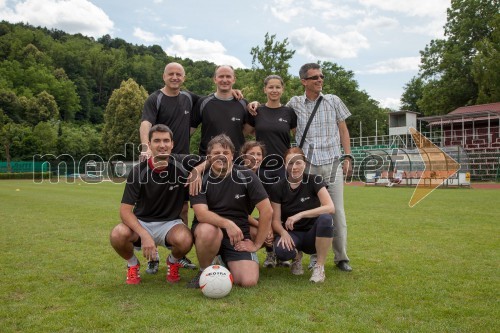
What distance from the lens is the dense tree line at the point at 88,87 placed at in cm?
5650

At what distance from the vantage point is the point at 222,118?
5.84 m

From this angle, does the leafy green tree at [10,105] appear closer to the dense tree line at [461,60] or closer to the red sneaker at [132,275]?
the dense tree line at [461,60]

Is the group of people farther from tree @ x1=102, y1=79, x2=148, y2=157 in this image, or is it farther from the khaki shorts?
tree @ x1=102, y1=79, x2=148, y2=157

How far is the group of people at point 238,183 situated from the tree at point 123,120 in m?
51.8

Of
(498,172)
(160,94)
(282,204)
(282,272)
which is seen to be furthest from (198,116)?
(498,172)

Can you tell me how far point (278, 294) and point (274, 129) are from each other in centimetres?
222

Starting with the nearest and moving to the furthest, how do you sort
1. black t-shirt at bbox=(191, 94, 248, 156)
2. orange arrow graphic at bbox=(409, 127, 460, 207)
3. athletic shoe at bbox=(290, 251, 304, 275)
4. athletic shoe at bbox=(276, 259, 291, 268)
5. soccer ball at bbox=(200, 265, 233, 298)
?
soccer ball at bbox=(200, 265, 233, 298)
athletic shoe at bbox=(290, 251, 304, 275)
black t-shirt at bbox=(191, 94, 248, 156)
athletic shoe at bbox=(276, 259, 291, 268)
orange arrow graphic at bbox=(409, 127, 460, 207)

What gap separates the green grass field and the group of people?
15.3 inches

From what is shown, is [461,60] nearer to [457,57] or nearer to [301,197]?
[457,57]

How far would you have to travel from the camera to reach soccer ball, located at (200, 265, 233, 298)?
13.9ft

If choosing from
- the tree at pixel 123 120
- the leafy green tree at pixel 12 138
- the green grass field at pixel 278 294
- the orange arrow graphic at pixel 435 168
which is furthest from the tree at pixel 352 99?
the green grass field at pixel 278 294

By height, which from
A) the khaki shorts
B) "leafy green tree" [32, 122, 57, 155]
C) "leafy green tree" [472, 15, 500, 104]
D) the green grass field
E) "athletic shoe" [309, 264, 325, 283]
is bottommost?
the green grass field

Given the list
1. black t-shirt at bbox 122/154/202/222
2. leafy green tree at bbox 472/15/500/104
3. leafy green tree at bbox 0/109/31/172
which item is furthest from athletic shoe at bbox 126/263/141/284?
leafy green tree at bbox 0/109/31/172

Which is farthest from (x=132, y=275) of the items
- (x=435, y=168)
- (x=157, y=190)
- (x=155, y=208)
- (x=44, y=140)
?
(x=44, y=140)
